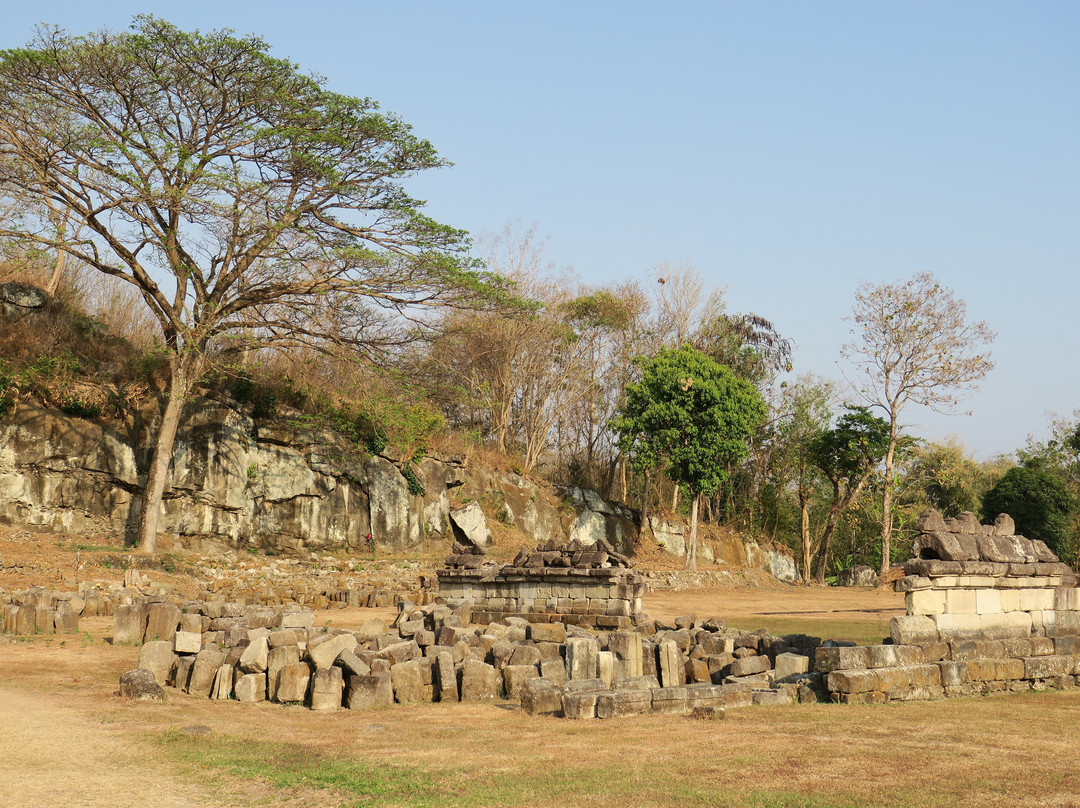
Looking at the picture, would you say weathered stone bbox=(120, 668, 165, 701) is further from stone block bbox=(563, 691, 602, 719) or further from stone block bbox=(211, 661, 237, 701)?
stone block bbox=(563, 691, 602, 719)

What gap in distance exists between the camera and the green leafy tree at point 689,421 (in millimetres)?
28125

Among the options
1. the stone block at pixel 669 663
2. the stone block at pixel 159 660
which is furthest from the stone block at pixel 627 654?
the stone block at pixel 159 660

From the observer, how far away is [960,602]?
9086mm

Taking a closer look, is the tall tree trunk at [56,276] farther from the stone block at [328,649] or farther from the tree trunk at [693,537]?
the tree trunk at [693,537]

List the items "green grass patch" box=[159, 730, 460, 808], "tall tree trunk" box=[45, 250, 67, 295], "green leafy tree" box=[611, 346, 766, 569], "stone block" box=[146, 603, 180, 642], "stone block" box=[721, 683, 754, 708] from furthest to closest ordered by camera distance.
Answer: "green leafy tree" box=[611, 346, 766, 569]
"tall tree trunk" box=[45, 250, 67, 295]
"stone block" box=[146, 603, 180, 642]
"stone block" box=[721, 683, 754, 708]
"green grass patch" box=[159, 730, 460, 808]

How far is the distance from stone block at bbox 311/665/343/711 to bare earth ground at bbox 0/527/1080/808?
242mm

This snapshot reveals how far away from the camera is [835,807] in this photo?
468 centimetres

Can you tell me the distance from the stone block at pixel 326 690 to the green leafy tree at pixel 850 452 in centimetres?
2649

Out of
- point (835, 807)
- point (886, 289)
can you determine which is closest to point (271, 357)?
point (886, 289)

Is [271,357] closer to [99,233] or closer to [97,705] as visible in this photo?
[99,233]

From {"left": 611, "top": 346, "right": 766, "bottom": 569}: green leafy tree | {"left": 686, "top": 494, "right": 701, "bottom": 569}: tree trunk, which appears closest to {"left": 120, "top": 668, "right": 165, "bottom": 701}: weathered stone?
{"left": 611, "top": 346, "right": 766, "bottom": 569}: green leafy tree

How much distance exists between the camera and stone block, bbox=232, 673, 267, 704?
8633 mm

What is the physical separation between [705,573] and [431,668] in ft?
68.8

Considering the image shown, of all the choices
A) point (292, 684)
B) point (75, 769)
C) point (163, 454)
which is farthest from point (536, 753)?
point (163, 454)
